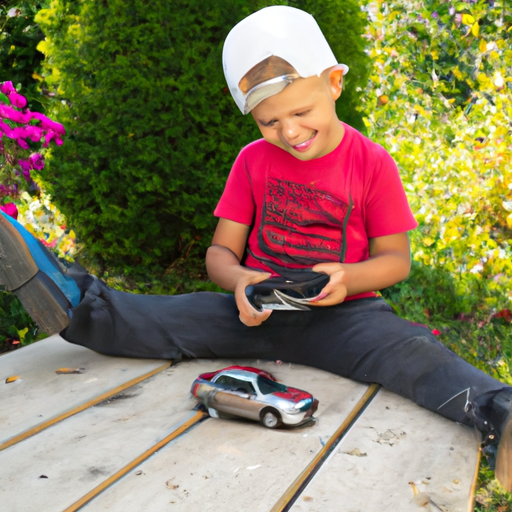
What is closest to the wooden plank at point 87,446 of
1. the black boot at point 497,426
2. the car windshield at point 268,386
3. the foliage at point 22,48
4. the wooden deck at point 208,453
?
the wooden deck at point 208,453

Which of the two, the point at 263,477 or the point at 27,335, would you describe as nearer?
the point at 263,477

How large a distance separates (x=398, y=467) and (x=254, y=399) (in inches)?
16.9

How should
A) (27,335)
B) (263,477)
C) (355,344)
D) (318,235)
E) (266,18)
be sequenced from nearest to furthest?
(263,477) < (266,18) < (355,344) < (318,235) < (27,335)

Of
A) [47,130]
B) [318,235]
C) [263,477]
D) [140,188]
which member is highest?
[47,130]

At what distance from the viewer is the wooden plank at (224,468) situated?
1449 mm

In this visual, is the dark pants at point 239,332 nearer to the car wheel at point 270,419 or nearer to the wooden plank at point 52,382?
the wooden plank at point 52,382

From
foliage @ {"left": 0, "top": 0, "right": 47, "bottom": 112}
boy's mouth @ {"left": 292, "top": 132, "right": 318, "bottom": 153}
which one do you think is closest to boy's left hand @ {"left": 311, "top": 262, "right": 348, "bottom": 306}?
boy's mouth @ {"left": 292, "top": 132, "right": 318, "bottom": 153}

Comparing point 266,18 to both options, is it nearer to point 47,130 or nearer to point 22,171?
point 47,130

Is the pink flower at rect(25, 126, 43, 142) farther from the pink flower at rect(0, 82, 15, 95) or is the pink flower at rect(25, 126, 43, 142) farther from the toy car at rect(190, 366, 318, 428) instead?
the toy car at rect(190, 366, 318, 428)

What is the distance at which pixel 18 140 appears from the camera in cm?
324

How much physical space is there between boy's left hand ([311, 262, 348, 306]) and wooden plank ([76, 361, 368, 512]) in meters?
0.33

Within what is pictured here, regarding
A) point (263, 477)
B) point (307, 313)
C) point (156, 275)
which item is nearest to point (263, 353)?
point (307, 313)

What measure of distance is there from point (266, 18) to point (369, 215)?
2.43 feet

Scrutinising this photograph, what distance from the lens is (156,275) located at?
3572mm
